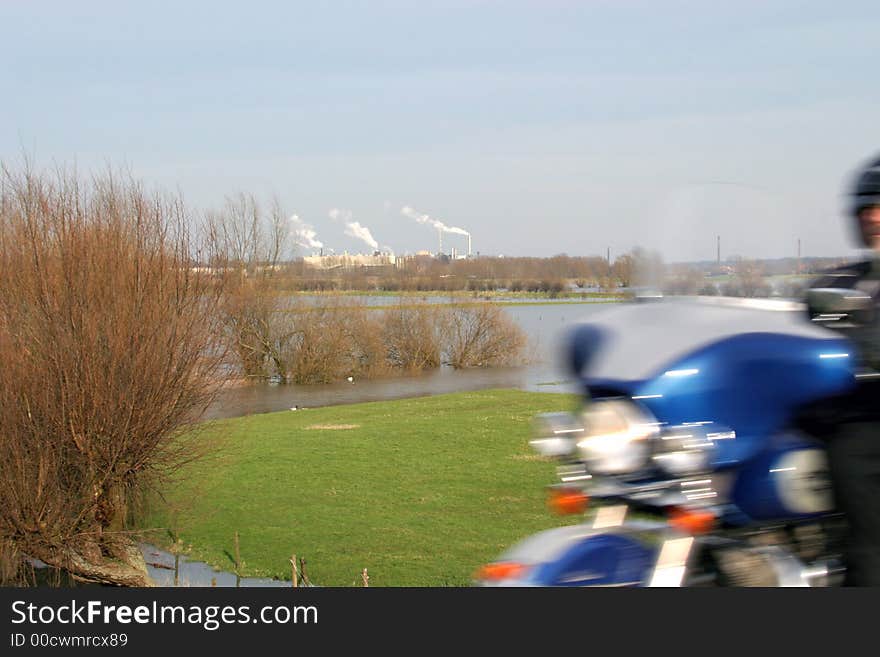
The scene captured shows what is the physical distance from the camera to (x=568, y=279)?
508 centimetres

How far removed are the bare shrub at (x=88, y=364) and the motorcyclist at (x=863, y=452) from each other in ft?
51.4

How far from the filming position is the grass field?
16844 millimetres

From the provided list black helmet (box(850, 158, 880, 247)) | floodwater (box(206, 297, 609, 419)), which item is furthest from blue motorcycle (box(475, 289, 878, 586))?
floodwater (box(206, 297, 609, 419))

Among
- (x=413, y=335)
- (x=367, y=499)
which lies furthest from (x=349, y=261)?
(x=367, y=499)

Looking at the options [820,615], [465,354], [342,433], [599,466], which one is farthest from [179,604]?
[465,354]

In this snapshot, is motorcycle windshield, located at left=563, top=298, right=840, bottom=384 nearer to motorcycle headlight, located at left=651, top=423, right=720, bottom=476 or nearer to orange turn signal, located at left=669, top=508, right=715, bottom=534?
motorcycle headlight, located at left=651, top=423, right=720, bottom=476

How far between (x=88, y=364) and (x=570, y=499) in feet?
50.9

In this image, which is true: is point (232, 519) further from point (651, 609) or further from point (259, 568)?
point (651, 609)

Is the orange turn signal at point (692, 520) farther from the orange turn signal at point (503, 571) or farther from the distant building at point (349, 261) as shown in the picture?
the distant building at point (349, 261)

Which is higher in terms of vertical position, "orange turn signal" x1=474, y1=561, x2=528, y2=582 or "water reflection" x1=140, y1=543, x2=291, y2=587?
"orange turn signal" x1=474, y1=561, x2=528, y2=582

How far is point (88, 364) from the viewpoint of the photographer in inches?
674

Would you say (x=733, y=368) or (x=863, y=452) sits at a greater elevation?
(x=733, y=368)

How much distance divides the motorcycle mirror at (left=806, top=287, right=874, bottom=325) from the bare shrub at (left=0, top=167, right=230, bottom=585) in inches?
618

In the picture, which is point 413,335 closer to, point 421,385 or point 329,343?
point 329,343
